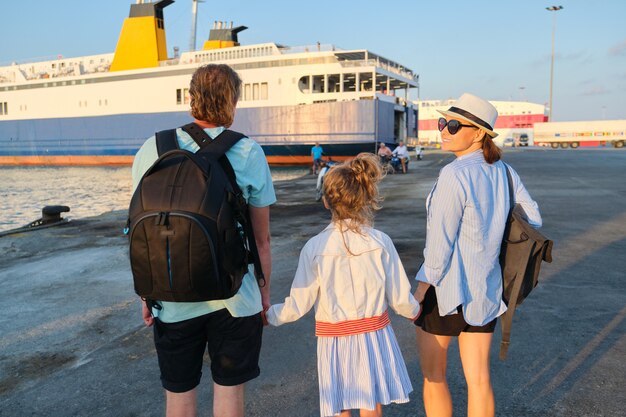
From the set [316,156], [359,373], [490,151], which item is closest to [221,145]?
[359,373]

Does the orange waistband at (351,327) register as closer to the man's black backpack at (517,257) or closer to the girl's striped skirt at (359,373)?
the girl's striped skirt at (359,373)

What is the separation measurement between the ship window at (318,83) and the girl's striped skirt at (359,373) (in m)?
30.1

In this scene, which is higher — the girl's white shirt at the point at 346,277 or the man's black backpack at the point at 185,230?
the man's black backpack at the point at 185,230

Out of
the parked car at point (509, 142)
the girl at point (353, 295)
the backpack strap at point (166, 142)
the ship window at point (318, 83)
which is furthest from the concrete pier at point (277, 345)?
the parked car at point (509, 142)

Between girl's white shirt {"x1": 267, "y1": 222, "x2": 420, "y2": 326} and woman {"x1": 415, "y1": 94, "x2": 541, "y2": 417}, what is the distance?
0.69 ft

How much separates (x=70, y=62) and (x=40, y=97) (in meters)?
3.85

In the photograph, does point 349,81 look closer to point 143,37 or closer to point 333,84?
point 333,84

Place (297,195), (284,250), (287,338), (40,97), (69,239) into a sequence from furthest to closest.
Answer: (40,97) → (297,195) → (69,239) → (284,250) → (287,338)

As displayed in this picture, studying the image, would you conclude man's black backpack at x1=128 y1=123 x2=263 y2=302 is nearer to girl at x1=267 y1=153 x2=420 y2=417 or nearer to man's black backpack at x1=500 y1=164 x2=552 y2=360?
girl at x1=267 y1=153 x2=420 y2=417

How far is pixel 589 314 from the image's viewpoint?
160 inches

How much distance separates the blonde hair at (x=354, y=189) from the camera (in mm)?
2072

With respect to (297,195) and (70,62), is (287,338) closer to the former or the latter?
(297,195)

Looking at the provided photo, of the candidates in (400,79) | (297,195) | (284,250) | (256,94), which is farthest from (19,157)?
(284,250)

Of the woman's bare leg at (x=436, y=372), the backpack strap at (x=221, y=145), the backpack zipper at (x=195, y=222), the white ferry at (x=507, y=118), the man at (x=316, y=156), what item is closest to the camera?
the backpack zipper at (x=195, y=222)
